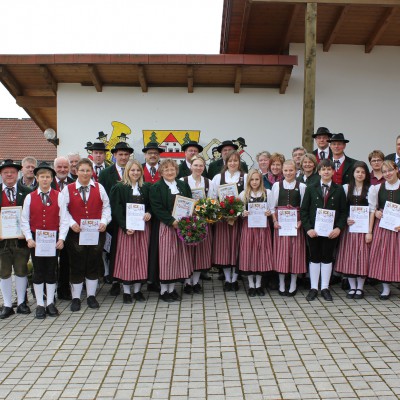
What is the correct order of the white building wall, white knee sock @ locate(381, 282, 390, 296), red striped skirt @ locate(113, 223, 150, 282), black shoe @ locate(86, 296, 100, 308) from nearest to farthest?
black shoe @ locate(86, 296, 100, 308), red striped skirt @ locate(113, 223, 150, 282), white knee sock @ locate(381, 282, 390, 296), the white building wall

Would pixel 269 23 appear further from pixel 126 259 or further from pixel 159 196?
pixel 126 259

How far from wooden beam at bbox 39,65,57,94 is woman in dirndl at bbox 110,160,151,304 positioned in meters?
5.24

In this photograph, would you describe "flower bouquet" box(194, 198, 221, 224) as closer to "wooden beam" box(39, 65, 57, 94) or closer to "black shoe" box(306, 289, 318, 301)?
"black shoe" box(306, 289, 318, 301)

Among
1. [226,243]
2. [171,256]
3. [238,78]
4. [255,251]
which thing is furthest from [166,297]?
[238,78]

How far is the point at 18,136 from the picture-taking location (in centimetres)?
3322

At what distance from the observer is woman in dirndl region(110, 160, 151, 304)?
6.27m

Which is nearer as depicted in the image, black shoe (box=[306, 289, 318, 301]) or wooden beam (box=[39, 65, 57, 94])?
black shoe (box=[306, 289, 318, 301])

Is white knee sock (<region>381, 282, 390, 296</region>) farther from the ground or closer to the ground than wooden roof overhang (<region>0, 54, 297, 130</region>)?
closer to the ground

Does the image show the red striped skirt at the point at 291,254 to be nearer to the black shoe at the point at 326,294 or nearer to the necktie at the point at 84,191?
the black shoe at the point at 326,294

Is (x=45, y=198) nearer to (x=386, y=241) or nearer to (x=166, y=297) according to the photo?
(x=166, y=297)

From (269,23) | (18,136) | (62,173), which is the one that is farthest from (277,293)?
(18,136)

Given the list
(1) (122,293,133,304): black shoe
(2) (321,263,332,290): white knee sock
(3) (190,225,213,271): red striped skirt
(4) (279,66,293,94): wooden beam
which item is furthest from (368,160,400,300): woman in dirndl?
(4) (279,66,293,94): wooden beam

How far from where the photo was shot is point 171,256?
249 inches

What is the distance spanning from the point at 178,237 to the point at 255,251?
3.49ft
